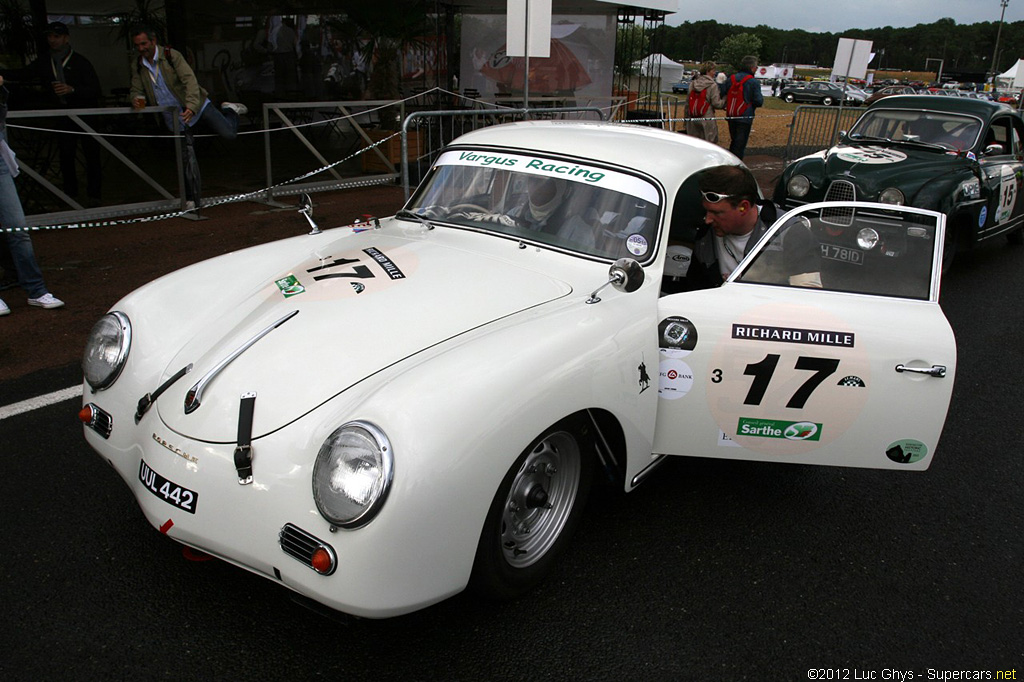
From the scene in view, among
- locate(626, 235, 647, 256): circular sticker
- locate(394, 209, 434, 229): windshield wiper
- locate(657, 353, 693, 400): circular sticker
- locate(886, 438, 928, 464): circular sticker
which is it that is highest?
locate(626, 235, 647, 256): circular sticker

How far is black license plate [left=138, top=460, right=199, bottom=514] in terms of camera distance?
2.38m

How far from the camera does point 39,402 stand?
4203 millimetres

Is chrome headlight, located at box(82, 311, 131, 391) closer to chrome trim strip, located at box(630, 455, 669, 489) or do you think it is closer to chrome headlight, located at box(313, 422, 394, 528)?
chrome headlight, located at box(313, 422, 394, 528)

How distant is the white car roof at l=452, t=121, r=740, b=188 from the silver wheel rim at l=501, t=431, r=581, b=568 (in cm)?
139

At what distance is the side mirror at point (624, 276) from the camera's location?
9.85 feet

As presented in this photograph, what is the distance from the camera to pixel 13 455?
11.9 feet

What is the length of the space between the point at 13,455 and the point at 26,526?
0.68 metres

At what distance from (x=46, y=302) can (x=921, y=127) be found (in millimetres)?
8520

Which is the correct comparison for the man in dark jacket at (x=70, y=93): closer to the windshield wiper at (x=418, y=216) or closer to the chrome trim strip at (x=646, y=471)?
the windshield wiper at (x=418, y=216)

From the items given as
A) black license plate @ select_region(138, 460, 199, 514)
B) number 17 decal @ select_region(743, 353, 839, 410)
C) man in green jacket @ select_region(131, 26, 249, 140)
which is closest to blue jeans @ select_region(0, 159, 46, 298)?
man in green jacket @ select_region(131, 26, 249, 140)

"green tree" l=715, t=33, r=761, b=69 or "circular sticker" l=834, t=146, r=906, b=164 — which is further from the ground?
"green tree" l=715, t=33, r=761, b=69

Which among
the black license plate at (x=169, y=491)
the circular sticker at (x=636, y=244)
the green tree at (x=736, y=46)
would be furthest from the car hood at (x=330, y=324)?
the green tree at (x=736, y=46)

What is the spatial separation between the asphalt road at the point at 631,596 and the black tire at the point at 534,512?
157 mm

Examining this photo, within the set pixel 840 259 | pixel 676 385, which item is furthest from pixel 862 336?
pixel 676 385
